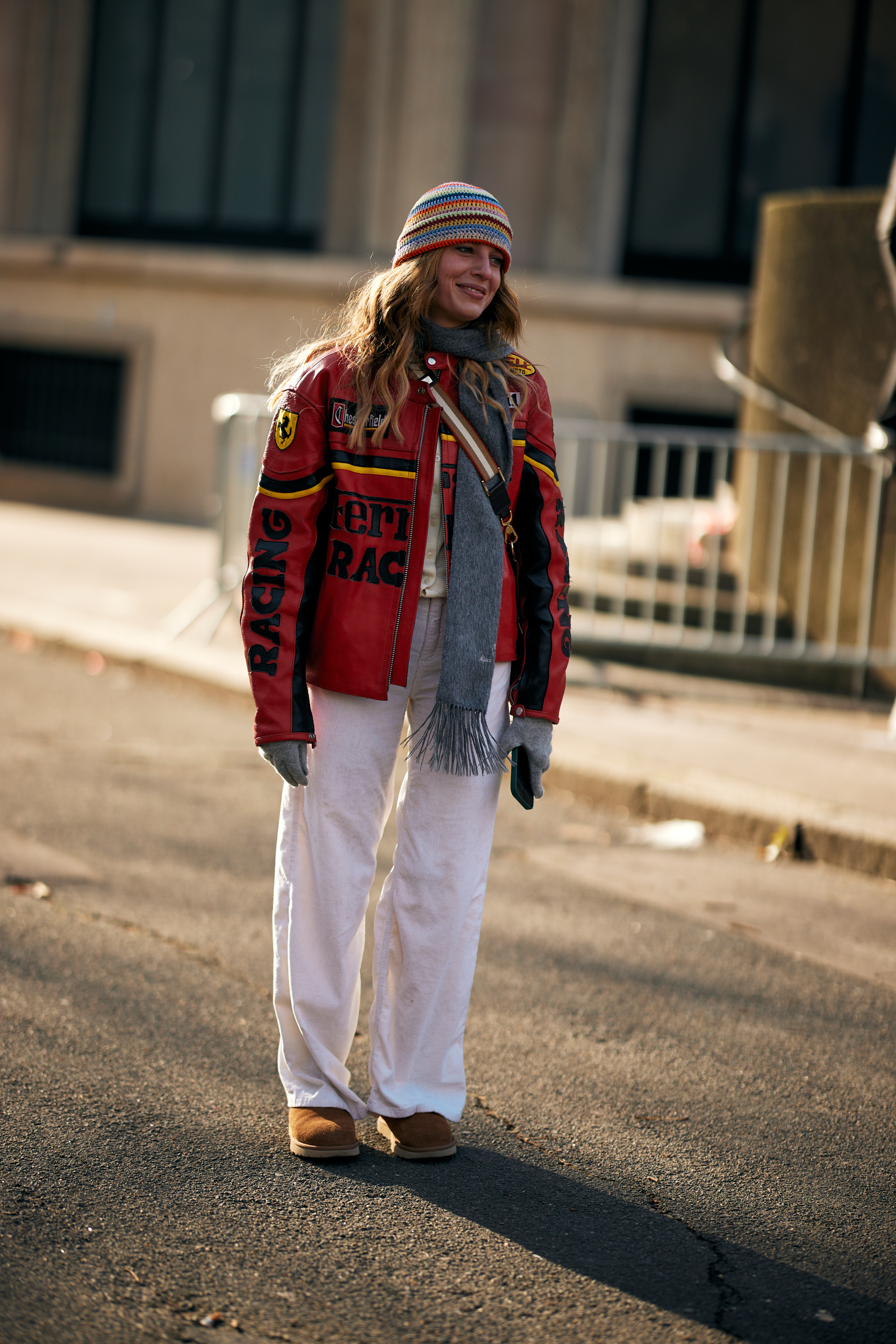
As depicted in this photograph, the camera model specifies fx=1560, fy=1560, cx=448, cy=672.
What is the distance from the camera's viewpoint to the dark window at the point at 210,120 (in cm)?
1980

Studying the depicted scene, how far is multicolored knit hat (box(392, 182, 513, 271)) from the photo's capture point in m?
3.21

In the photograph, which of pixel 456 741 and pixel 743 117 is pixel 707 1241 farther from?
pixel 743 117

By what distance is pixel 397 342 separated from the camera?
322 centimetres

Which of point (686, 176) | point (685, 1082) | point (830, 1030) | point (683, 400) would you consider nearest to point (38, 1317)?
point (685, 1082)

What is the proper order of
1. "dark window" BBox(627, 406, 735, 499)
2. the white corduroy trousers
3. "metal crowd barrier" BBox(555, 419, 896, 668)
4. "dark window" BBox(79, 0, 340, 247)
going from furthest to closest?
"dark window" BBox(79, 0, 340, 247) < "dark window" BBox(627, 406, 735, 499) < "metal crowd barrier" BBox(555, 419, 896, 668) < the white corduroy trousers

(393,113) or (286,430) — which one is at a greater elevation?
(393,113)

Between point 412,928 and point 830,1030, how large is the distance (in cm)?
157

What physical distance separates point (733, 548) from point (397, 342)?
7.33 metres

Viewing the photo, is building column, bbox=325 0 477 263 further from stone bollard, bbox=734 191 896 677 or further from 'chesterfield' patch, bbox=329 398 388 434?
'chesterfield' patch, bbox=329 398 388 434

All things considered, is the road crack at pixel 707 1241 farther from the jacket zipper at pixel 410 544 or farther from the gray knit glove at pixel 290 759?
the jacket zipper at pixel 410 544

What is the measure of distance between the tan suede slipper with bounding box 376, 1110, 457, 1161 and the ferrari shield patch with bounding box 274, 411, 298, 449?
1457 millimetres

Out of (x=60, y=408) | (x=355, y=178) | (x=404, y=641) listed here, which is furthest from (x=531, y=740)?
(x=60, y=408)

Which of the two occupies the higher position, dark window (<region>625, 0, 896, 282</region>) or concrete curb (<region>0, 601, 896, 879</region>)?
dark window (<region>625, 0, 896, 282</region>)

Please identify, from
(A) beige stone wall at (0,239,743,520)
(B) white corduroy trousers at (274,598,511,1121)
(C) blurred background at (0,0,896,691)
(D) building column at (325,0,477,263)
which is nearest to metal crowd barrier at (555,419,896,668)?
(C) blurred background at (0,0,896,691)
